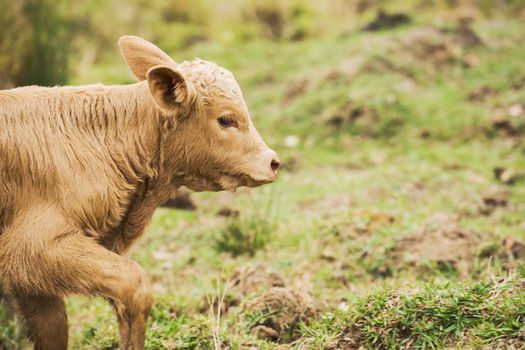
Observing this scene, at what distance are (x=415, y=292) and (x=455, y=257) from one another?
177 cm

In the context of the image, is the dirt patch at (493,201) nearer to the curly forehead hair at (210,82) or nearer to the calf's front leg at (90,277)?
the curly forehead hair at (210,82)

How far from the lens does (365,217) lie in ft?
20.1

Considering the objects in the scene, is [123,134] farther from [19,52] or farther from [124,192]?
[19,52]

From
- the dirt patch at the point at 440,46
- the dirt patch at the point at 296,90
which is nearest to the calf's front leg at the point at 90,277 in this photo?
the dirt patch at the point at 296,90

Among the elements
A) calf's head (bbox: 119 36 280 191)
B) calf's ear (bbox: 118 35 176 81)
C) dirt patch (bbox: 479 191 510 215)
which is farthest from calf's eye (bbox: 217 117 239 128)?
dirt patch (bbox: 479 191 510 215)

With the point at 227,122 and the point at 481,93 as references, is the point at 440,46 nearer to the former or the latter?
the point at 481,93

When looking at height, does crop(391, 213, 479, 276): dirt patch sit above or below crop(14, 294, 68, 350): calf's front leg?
below

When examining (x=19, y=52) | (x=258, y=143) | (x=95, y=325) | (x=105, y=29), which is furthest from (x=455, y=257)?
(x=105, y=29)

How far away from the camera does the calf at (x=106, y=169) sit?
3.11 metres

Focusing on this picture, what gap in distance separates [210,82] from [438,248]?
9.04ft

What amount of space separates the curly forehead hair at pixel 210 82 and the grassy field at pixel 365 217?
130cm

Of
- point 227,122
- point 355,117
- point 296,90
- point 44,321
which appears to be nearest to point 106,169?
point 227,122

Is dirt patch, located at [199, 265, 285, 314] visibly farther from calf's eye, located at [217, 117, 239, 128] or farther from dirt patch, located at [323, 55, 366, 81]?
dirt patch, located at [323, 55, 366, 81]

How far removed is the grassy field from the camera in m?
3.63
